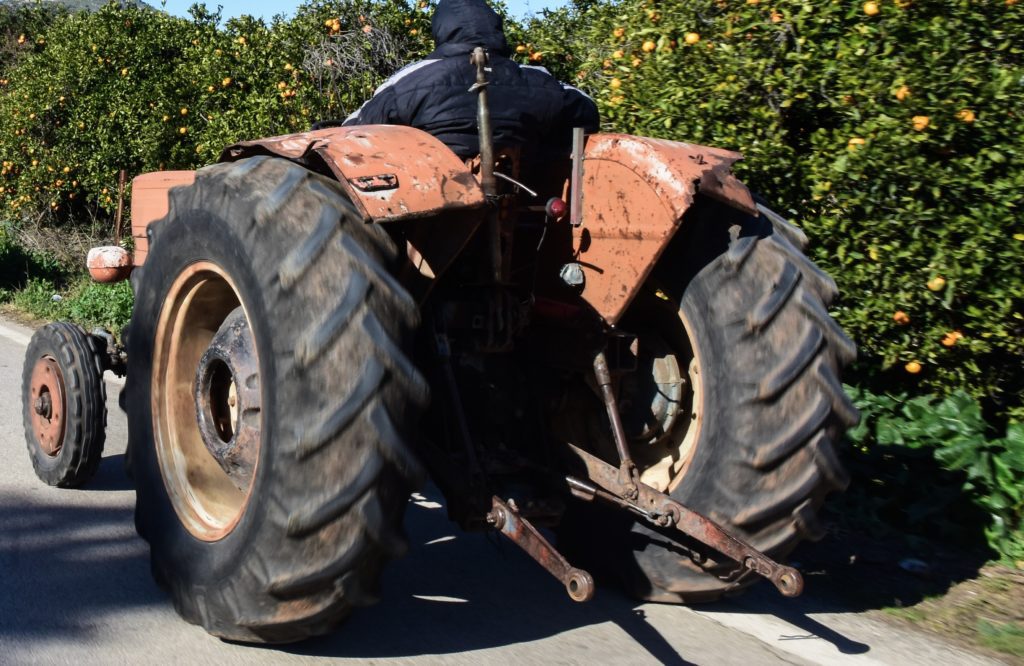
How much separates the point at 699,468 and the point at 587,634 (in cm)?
74

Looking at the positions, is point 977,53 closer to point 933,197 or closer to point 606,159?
point 933,197

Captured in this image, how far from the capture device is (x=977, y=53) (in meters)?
5.08

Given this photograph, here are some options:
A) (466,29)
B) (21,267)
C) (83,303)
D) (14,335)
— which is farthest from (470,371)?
(21,267)

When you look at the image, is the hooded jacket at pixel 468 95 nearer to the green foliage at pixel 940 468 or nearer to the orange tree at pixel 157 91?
the green foliage at pixel 940 468

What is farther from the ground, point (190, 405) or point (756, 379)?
point (756, 379)

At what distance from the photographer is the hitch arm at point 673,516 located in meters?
3.32

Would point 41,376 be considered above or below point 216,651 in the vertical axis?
above

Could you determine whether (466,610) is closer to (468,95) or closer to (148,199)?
(468,95)

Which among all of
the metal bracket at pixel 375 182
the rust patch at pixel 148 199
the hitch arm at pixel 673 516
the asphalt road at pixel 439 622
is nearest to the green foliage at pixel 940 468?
the asphalt road at pixel 439 622

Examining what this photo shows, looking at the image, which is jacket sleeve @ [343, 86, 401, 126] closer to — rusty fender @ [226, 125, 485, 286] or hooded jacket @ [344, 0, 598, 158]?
hooded jacket @ [344, 0, 598, 158]

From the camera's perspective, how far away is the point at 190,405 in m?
4.15

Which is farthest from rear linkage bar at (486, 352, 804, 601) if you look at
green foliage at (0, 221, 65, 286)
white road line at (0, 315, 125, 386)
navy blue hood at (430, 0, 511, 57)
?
green foliage at (0, 221, 65, 286)

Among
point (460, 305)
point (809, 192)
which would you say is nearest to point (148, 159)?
point (809, 192)

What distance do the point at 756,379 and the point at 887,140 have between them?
200 centimetres
